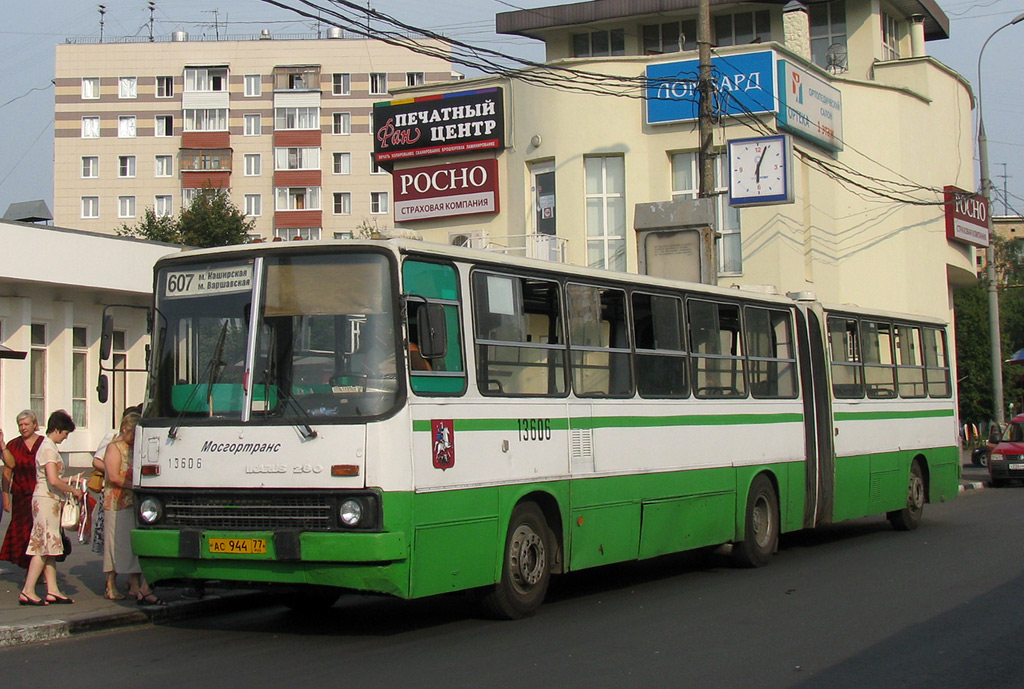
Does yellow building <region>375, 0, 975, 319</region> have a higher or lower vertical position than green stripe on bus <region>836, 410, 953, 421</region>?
higher

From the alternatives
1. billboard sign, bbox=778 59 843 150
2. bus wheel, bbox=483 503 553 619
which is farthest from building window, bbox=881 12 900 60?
bus wheel, bbox=483 503 553 619

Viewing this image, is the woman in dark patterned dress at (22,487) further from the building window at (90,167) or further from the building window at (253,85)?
the building window at (90,167)

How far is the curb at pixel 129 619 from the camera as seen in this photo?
31.0 ft

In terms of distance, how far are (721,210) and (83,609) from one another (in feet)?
71.8

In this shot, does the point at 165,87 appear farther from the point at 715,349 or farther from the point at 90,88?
the point at 715,349

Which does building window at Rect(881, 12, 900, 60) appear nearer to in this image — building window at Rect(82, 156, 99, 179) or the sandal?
the sandal

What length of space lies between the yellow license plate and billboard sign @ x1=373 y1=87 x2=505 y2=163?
23.4m

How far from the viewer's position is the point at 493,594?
9867 mm

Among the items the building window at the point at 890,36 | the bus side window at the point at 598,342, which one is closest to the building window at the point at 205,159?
the building window at the point at 890,36

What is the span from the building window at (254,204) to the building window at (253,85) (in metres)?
5.73

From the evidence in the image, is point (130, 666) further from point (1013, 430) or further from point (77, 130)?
point (77, 130)

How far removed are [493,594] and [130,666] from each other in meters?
2.80

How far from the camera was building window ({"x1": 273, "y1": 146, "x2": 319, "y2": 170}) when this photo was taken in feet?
236

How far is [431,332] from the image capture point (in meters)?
8.84
